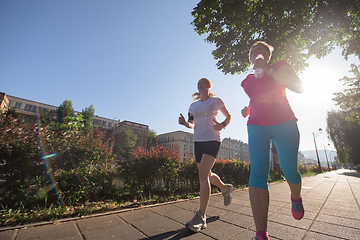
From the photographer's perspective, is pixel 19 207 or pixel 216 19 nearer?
pixel 19 207

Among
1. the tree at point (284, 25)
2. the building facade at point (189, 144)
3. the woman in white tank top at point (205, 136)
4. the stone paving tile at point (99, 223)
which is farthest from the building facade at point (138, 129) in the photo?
the woman in white tank top at point (205, 136)


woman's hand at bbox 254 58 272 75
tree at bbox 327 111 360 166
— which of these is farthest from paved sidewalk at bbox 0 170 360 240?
tree at bbox 327 111 360 166

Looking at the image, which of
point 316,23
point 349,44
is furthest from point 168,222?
point 349,44

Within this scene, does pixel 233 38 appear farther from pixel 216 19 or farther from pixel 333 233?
pixel 333 233

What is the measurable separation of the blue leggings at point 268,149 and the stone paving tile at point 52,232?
213 centimetres

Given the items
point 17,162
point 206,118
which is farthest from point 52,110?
point 206,118

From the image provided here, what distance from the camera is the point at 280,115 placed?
4.99 feet

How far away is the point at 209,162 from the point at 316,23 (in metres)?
6.00

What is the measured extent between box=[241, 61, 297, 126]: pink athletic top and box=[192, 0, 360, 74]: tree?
3580 mm

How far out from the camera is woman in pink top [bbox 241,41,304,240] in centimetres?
147

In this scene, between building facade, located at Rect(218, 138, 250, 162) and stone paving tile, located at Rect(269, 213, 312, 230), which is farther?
building facade, located at Rect(218, 138, 250, 162)

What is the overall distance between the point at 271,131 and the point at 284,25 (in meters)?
5.19

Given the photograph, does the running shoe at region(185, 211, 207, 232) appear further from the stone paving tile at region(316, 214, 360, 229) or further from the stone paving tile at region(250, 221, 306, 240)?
the stone paving tile at region(316, 214, 360, 229)

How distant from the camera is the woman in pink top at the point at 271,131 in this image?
1465 millimetres
